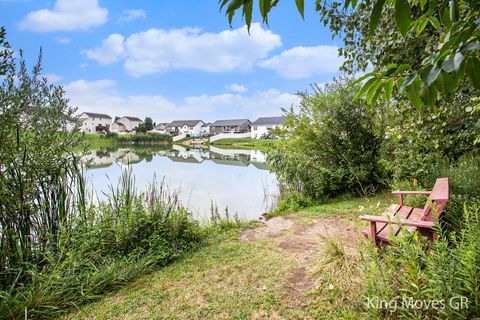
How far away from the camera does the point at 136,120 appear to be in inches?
2916

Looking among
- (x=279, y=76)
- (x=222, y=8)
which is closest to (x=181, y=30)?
(x=279, y=76)

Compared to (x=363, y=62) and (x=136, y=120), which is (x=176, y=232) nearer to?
(x=363, y=62)

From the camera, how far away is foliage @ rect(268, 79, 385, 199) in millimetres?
6742

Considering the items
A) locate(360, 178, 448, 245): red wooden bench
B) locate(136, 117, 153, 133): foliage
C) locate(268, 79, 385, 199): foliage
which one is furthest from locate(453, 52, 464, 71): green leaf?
locate(136, 117, 153, 133): foliage

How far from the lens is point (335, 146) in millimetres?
6969

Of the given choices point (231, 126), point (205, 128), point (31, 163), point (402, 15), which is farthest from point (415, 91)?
point (205, 128)

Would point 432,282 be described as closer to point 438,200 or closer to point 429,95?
point 429,95

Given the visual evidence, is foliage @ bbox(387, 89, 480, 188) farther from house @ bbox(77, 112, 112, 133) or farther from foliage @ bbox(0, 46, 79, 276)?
A: house @ bbox(77, 112, 112, 133)

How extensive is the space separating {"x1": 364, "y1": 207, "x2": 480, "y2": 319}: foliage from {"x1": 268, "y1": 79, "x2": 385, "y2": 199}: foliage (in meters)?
5.00

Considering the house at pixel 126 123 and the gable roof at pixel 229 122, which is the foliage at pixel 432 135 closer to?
the gable roof at pixel 229 122

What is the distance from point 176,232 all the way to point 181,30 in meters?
9.18

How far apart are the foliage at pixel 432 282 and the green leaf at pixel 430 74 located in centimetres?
120

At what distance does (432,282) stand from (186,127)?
75386 millimetres

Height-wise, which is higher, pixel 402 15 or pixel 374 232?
pixel 402 15
